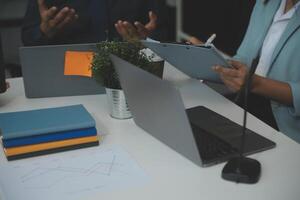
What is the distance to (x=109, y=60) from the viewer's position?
1.21 m

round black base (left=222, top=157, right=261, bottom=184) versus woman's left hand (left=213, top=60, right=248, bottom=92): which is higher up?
woman's left hand (left=213, top=60, right=248, bottom=92)

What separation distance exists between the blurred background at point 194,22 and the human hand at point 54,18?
0.94ft

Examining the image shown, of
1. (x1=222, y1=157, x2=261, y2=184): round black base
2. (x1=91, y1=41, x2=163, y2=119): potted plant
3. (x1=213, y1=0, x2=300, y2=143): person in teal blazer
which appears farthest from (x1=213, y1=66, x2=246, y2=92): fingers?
(x1=222, y1=157, x2=261, y2=184): round black base

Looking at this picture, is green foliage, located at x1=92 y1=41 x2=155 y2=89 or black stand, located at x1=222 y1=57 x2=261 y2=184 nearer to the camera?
black stand, located at x1=222 y1=57 x2=261 y2=184

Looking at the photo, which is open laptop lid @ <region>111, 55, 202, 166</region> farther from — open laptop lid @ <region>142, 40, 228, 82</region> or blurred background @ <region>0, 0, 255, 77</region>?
blurred background @ <region>0, 0, 255, 77</region>

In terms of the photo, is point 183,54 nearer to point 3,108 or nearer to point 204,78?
point 204,78

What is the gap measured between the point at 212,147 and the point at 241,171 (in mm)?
130

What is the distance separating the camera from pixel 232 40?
325 centimetres

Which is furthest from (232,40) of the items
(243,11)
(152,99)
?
(152,99)

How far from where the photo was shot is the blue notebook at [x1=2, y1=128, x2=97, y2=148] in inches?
40.9

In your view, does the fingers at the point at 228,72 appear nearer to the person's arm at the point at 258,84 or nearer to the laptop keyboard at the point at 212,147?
the person's arm at the point at 258,84

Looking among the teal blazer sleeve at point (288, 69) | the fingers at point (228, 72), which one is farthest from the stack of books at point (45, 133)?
the teal blazer sleeve at point (288, 69)

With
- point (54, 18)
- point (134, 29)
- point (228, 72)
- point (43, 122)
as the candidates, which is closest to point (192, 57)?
point (228, 72)

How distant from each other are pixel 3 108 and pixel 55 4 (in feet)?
2.65
